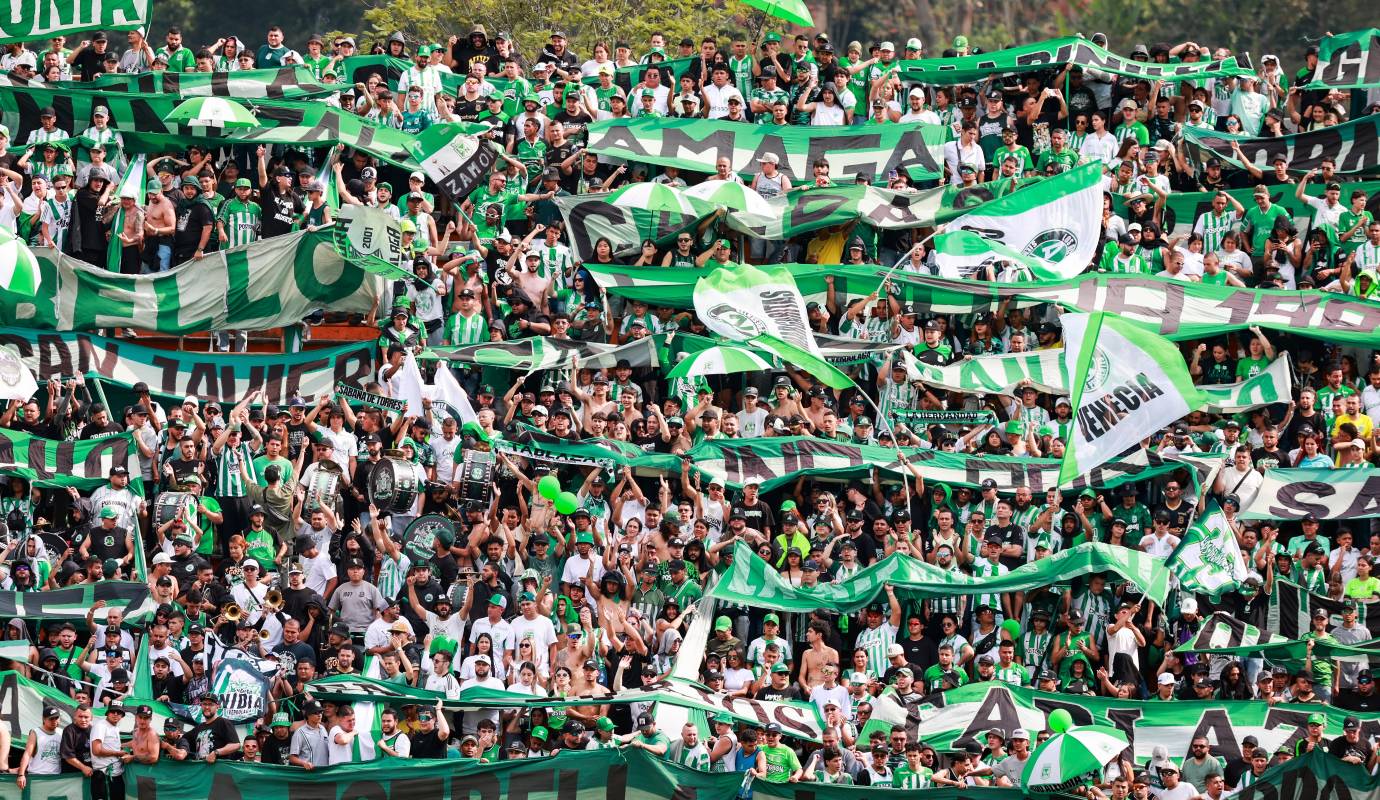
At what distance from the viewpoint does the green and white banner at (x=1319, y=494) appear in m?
25.1

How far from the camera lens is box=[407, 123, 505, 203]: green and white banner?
28.6m

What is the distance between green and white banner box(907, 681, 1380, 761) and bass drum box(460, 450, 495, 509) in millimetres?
4672

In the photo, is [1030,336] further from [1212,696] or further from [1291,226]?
[1212,696]

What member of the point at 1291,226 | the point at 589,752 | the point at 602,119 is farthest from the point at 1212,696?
the point at 602,119

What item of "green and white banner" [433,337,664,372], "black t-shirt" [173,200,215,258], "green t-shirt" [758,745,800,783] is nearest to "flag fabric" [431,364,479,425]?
"green and white banner" [433,337,664,372]

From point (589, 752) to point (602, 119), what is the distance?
10857mm

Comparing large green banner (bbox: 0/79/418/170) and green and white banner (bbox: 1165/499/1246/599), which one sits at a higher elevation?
large green banner (bbox: 0/79/418/170)

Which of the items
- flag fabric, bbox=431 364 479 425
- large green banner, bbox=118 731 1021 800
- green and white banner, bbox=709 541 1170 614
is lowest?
large green banner, bbox=118 731 1021 800

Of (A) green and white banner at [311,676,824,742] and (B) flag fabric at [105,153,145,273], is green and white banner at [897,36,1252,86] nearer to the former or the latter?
(B) flag fabric at [105,153,145,273]

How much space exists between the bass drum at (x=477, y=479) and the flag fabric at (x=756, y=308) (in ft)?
10.4

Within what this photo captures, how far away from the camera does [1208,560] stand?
2394 cm

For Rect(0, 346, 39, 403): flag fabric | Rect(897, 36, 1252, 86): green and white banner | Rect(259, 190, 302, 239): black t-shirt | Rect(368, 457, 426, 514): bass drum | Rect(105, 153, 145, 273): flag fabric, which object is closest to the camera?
Rect(368, 457, 426, 514): bass drum

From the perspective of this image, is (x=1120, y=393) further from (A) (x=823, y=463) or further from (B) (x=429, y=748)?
(B) (x=429, y=748)

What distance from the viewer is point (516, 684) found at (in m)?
22.2
